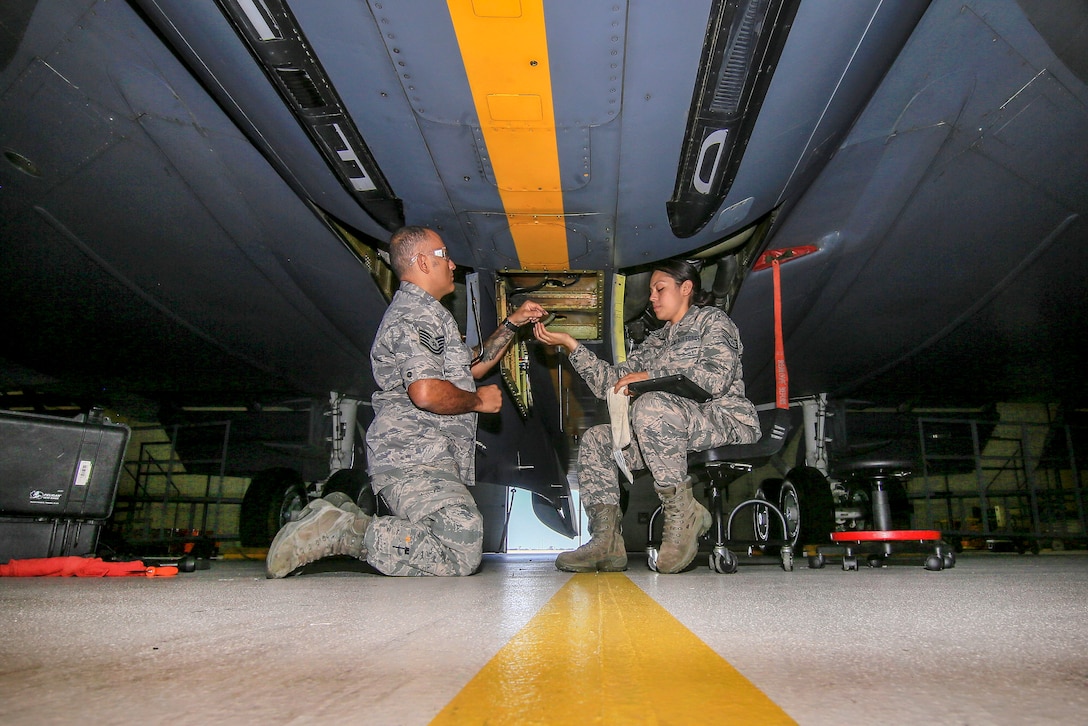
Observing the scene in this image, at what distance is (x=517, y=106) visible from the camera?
6.33 ft

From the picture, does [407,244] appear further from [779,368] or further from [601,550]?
[779,368]

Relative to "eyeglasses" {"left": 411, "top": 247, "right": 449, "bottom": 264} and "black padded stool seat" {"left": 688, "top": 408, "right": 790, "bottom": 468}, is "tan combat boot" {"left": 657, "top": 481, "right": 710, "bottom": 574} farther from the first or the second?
"eyeglasses" {"left": 411, "top": 247, "right": 449, "bottom": 264}

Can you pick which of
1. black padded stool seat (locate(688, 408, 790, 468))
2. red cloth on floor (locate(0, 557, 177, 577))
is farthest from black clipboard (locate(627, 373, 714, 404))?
red cloth on floor (locate(0, 557, 177, 577))

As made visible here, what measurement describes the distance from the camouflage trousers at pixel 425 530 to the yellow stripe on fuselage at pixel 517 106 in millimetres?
1052

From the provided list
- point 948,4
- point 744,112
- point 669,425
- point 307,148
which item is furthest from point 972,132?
point 307,148

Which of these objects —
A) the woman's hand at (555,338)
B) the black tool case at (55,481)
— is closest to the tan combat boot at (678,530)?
the woman's hand at (555,338)

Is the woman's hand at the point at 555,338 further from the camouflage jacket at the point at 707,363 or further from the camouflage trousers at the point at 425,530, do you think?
the camouflage trousers at the point at 425,530

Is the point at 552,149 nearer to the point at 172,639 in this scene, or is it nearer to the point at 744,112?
the point at 744,112

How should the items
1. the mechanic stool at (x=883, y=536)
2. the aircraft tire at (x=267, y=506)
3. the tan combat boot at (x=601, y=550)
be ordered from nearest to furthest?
the tan combat boot at (x=601, y=550)
the mechanic stool at (x=883, y=536)
the aircraft tire at (x=267, y=506)

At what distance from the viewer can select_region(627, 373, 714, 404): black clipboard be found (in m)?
2.28

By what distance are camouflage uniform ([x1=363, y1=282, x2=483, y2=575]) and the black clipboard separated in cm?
66

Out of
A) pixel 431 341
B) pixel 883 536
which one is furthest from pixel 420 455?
pixel 883 536

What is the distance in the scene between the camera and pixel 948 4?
6.59 feet

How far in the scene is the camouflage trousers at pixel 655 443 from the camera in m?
2.34
